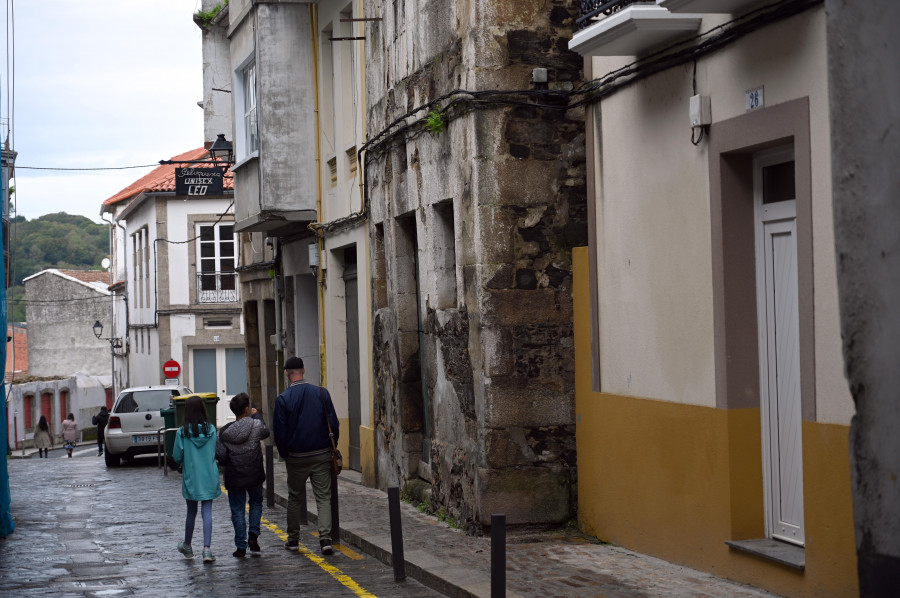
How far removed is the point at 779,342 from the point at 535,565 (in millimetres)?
2714

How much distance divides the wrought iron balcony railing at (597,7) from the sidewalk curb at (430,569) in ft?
14.8

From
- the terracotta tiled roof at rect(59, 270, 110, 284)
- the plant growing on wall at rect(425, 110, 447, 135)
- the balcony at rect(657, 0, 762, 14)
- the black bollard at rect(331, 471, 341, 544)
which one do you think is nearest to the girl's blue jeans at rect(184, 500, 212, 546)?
the black bollard at rect(331, 471, 341, 544)

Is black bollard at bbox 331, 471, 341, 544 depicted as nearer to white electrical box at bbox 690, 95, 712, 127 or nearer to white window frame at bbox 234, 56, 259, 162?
white electrical box at bbox 690, 95, 712, 127

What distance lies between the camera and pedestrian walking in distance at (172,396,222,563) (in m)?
11.7

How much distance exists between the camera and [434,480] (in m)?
13.3

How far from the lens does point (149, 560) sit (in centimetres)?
1177

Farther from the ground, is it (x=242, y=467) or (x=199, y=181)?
(x=199, y=181)

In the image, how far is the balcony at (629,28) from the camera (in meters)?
9.09

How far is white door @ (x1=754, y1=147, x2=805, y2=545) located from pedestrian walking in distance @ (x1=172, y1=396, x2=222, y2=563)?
538cm

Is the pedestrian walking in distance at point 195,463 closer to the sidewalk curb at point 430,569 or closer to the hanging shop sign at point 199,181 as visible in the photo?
the sidewalk curb at point 430,569

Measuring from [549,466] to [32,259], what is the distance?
82.2m

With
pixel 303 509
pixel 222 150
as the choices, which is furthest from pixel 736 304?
pixel 222 150

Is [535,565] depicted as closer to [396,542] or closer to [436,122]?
[396,542]

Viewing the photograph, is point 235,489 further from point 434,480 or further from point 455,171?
point 455,171
